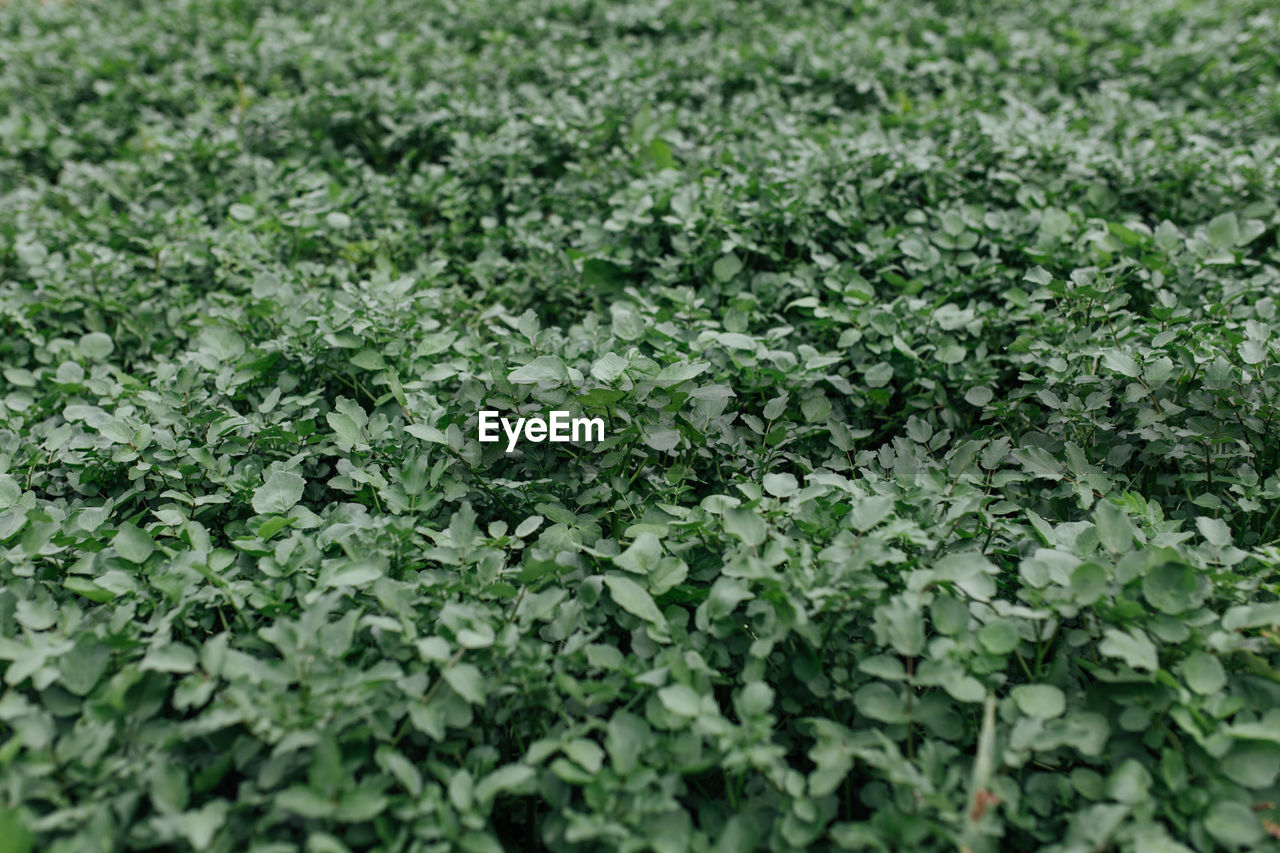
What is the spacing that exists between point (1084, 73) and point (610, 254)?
2.76 meters

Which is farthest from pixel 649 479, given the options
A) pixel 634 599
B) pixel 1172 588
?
pixel 1172 588

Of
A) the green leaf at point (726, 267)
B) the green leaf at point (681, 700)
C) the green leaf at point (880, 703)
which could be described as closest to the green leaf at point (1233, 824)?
the green leaf at point (880, 703)

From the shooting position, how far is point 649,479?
1.83m

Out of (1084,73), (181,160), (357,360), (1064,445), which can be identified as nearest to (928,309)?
(1064,445)

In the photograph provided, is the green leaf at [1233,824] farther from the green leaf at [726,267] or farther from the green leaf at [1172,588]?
the green leaf at [726,267]

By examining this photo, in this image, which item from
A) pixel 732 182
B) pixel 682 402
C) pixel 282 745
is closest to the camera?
pixel 282 745

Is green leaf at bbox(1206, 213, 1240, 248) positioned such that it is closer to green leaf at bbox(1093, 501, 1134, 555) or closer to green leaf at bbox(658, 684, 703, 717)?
green leaf at bbox(1093, 501, 1134, 555)

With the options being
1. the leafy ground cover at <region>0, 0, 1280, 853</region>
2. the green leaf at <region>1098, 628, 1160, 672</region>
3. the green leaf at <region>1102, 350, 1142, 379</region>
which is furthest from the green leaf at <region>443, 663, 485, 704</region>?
the green leaf at <region>1102, 350, 1142, 379</region>

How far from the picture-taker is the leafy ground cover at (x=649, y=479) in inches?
48.6

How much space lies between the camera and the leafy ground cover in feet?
4.05

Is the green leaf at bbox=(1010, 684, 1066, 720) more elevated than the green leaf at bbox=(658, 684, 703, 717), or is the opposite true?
the green leaf at bbox=(1010, 684, 1066, 720)

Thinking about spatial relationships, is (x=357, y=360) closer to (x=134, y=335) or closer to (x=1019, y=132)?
(x=134, y=335)

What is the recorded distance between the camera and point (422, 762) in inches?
53.7

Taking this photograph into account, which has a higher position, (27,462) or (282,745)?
(282,745)
